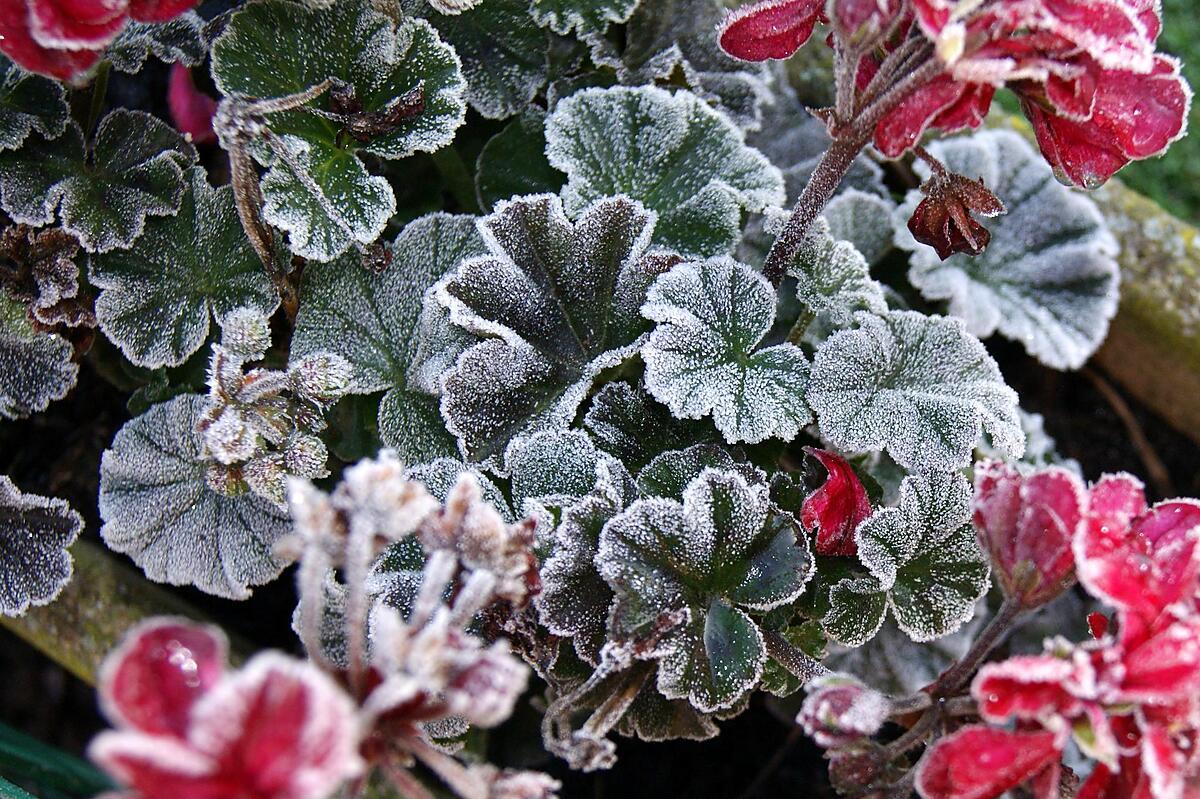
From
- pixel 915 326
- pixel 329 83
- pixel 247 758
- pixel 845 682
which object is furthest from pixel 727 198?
pixel 247 758

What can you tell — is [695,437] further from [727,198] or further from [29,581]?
[29,581]

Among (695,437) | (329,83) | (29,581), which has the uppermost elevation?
(329,83)

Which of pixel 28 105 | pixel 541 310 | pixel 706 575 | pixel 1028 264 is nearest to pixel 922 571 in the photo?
pixel 706 575

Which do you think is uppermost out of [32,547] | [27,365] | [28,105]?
[28,105]

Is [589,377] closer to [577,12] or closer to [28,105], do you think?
[577,12]

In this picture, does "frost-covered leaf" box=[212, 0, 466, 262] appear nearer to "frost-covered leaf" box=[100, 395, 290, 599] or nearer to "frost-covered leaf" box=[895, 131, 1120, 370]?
"frost-covered leaf" box=[100, 395, 290, 599]

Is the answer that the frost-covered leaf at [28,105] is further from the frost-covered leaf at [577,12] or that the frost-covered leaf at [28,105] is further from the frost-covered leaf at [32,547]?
the frost-covered leaf at [577,12]

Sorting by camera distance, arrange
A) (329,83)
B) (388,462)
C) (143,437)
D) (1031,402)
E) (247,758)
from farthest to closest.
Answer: (1031,402) < (143,437) < (329,83) < (388,462) < (247,758)
